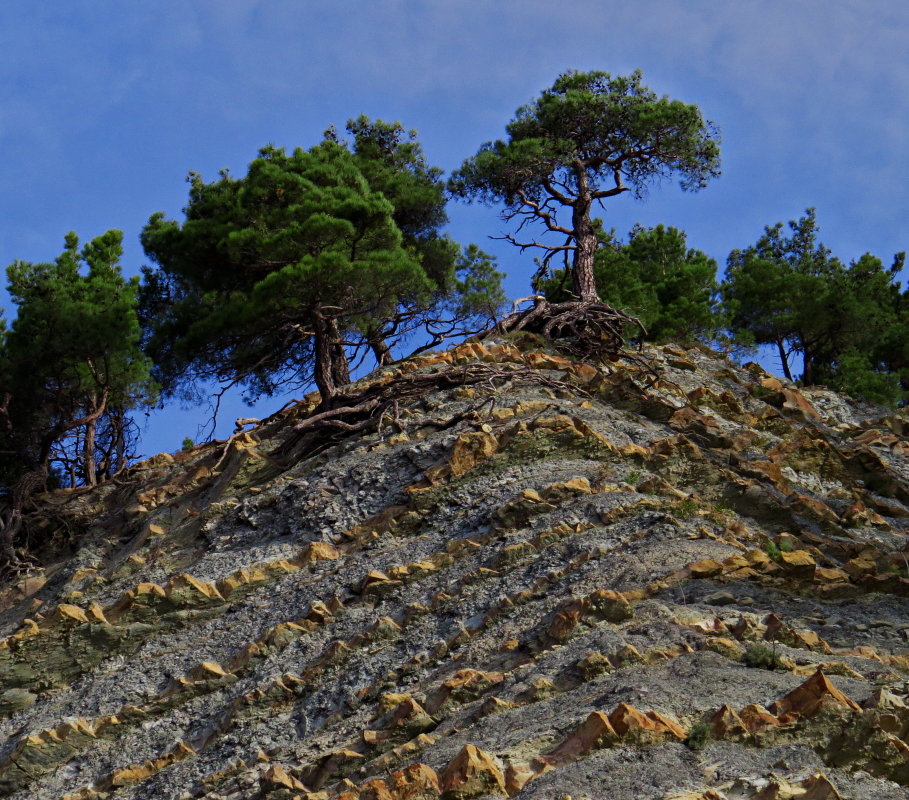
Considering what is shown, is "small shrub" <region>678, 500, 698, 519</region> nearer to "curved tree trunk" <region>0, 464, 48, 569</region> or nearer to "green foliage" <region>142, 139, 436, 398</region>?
"green foliage" <region>142, 139, 436, 398</region>

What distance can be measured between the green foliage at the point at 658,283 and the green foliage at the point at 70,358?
9495 millimetres

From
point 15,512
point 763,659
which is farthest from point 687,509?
point 15,512

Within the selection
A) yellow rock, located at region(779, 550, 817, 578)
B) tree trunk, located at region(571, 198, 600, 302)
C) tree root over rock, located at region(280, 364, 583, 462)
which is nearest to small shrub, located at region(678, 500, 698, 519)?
yellow rock, located at region(779, 550, 817, 578)

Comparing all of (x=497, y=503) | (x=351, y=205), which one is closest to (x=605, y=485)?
(x=497, y=503)

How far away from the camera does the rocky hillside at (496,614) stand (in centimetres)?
730

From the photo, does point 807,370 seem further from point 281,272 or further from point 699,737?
point 699,737

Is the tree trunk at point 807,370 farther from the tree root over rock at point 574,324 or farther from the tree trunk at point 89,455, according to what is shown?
the tree trunk at point 89,455

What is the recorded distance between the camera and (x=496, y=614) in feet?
34.8

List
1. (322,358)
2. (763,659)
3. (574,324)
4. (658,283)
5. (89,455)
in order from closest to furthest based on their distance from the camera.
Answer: (763,659)
(322,358)
(574,324)
(89,455)
(658,283)

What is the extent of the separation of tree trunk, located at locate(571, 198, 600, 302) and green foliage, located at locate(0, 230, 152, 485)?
8.90m

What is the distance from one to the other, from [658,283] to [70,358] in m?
14.0

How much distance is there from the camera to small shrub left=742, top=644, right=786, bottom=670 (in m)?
8.35

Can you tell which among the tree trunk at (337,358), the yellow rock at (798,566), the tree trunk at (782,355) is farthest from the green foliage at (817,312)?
the yellow rock at (798,566)

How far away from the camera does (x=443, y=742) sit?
27.3 feet
